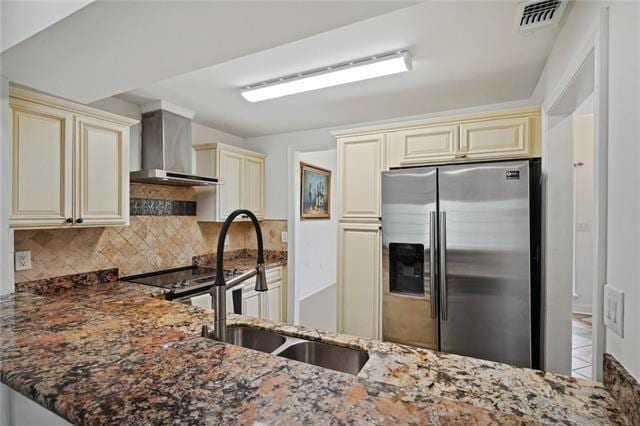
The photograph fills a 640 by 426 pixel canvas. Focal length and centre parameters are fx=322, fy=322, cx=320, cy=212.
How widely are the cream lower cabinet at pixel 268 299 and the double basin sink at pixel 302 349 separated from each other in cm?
165

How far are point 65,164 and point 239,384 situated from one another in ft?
6.81

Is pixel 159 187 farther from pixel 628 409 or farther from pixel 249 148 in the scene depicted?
pixel 628 409

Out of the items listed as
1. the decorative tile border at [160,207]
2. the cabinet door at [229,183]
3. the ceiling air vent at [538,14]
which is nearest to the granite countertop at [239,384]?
the ceiling air vent at [538,14]

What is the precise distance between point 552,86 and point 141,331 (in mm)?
2442

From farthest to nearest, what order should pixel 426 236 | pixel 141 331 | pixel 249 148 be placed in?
pixel 249 148
pixel 426 236
pixel 141 331

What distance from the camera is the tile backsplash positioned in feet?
7.19

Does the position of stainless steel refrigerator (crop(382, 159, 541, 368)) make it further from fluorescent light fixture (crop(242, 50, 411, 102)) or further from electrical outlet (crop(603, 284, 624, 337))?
electrical outlet (crop(603, 284, 624, 337))

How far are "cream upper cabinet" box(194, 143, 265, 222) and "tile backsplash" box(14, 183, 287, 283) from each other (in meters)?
0.19

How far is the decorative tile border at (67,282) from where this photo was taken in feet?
6.91

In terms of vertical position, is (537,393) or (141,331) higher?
(141,331)

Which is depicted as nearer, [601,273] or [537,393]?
[537,393]

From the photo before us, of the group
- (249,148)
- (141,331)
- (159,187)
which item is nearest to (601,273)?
(141,331)

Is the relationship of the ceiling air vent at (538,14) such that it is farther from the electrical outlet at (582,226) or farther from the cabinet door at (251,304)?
the electrical outlet at (582,226)

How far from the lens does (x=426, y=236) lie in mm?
2395
